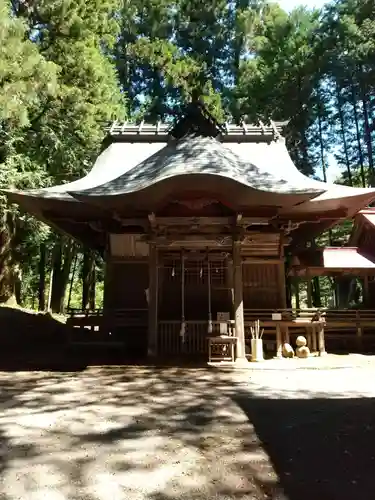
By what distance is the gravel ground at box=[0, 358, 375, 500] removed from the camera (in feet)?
9.38

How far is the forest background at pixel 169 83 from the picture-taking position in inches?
560

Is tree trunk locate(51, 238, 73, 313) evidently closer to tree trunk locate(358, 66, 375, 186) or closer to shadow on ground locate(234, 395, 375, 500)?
tree trunk locate(358, 66, 375, 186)

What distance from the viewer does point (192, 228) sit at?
8906mm

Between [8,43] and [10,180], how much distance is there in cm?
365

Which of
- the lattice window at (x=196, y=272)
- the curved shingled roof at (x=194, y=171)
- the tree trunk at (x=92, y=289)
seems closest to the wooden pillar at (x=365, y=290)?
the lattice window at (x=196, y=272)

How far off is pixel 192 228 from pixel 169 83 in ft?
59.5

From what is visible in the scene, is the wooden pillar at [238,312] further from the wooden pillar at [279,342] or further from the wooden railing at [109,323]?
the wooden railing at [109,323]

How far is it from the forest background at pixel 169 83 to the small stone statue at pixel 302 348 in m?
8.65

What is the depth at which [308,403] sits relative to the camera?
199 inches

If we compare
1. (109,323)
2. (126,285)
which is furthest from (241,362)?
(126,285)

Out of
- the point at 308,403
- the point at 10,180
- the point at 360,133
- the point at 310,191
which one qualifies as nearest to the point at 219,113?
the point at 360,133

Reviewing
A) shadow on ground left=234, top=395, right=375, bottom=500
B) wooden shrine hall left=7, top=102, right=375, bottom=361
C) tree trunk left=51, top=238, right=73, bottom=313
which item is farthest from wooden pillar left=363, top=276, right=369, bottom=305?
tree trunk left=51, top=238, right=73, bottom=313

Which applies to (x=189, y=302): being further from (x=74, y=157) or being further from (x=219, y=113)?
(x=219, y=113)

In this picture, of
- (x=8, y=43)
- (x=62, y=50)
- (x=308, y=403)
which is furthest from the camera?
(x=62, y=50)
